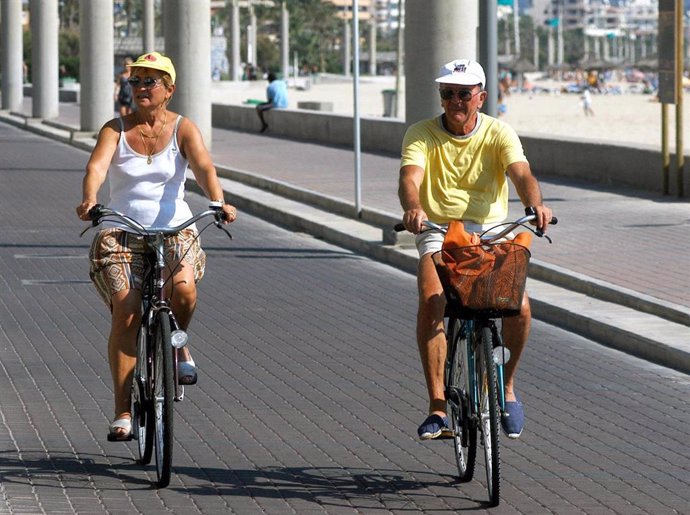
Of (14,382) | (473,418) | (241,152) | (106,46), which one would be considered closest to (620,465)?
(473,418)

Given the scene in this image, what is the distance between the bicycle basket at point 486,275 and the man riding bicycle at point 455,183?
40 cm

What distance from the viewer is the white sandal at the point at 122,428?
7.25 m

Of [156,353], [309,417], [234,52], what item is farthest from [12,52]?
[234,52]

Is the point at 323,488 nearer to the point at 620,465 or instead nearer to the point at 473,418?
the point at 473,418

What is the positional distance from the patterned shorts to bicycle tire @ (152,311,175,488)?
1.05 feet

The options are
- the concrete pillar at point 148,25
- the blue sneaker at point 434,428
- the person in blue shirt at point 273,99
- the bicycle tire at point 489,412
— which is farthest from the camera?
the concrete pillar at point 148,25

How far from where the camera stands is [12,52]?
57.5 metres

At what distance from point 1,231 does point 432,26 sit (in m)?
5.30

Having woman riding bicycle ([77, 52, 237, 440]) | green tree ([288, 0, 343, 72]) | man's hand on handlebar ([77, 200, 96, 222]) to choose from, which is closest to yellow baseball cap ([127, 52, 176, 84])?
woman riding bicycle ([77, 52, 237, 440])

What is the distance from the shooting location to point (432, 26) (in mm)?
16406

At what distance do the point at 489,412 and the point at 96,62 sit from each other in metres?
34.3

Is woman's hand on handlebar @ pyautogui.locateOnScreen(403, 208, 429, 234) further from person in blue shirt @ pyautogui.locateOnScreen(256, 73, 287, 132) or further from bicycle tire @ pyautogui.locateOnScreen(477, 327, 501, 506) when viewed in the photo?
person in blue shirt @ pyautogui.locateOnScreen(256, 73, 287, 132)

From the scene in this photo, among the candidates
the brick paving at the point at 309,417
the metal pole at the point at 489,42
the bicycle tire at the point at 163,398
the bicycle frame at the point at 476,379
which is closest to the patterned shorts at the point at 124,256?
the bicycle tire at the point at 163,398

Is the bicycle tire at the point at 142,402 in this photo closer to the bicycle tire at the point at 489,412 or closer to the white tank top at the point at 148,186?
the white tank top at the point at 148,186
